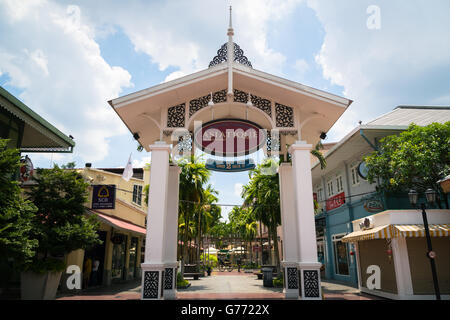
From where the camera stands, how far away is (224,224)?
6550cm

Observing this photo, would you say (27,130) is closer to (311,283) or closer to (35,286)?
(35,286)

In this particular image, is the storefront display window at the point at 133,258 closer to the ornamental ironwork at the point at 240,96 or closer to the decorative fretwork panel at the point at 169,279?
the decorative fretwork panel at the point at 169,279

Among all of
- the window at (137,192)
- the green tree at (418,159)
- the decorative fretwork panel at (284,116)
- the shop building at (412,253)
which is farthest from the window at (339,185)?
the window at (137,192)

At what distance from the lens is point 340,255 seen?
19656 mm

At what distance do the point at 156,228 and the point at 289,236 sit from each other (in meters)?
4.28

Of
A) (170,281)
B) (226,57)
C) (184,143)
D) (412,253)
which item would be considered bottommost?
(170,281)

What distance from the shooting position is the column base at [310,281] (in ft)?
24.9

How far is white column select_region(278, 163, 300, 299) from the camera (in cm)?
902

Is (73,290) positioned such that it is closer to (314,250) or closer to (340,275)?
(314,250)

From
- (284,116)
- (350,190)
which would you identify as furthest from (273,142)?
(350,190)

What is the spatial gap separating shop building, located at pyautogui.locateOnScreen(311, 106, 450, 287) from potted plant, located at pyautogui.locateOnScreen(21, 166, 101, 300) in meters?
10.9

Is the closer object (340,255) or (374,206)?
(374,206)
